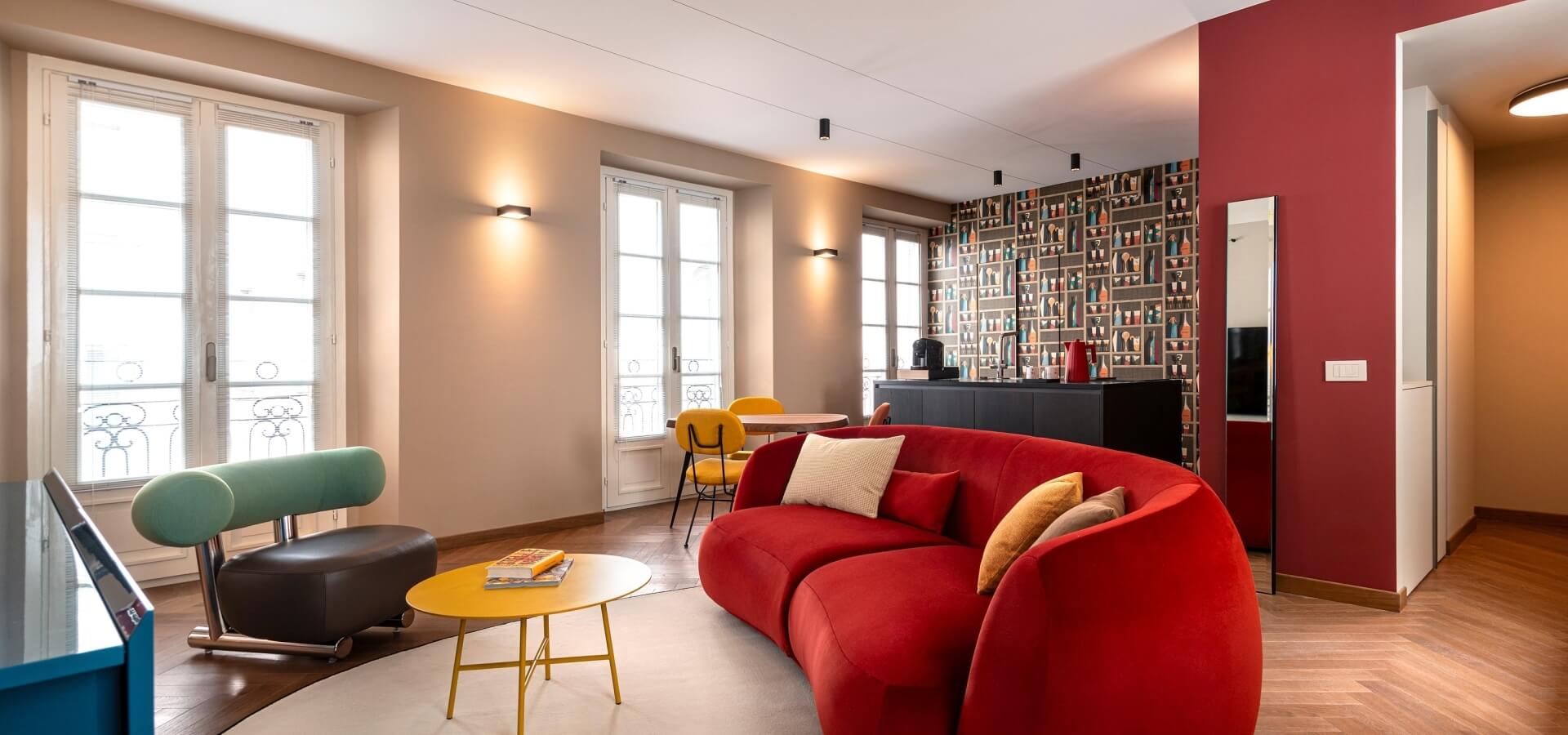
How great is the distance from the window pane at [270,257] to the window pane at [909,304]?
5553 millimetres

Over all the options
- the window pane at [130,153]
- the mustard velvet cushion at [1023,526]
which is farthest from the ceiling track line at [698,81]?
the mustard velvet cushion at [1023,526]

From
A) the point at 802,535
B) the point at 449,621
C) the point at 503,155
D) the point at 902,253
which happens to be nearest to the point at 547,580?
the point at 802,535

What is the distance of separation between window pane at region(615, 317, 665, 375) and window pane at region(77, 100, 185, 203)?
2.88 meters

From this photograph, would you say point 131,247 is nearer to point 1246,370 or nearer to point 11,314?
point 11,314

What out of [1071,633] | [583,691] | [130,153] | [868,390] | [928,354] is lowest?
[583,691]

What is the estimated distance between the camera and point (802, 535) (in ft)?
10.1

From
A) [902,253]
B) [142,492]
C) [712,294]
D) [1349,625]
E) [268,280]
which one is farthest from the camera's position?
[902,253]

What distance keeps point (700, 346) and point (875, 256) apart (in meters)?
2.48

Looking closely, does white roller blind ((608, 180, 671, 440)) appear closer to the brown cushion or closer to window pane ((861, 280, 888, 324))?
window pane ((861, 280, 888, 324))

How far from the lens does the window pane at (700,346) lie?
6.63m

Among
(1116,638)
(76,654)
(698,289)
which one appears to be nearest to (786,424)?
(698,289)

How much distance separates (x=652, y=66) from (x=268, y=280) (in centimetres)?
253

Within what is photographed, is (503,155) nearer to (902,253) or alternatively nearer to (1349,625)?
(902,253)

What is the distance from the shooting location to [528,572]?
8.52 ft
